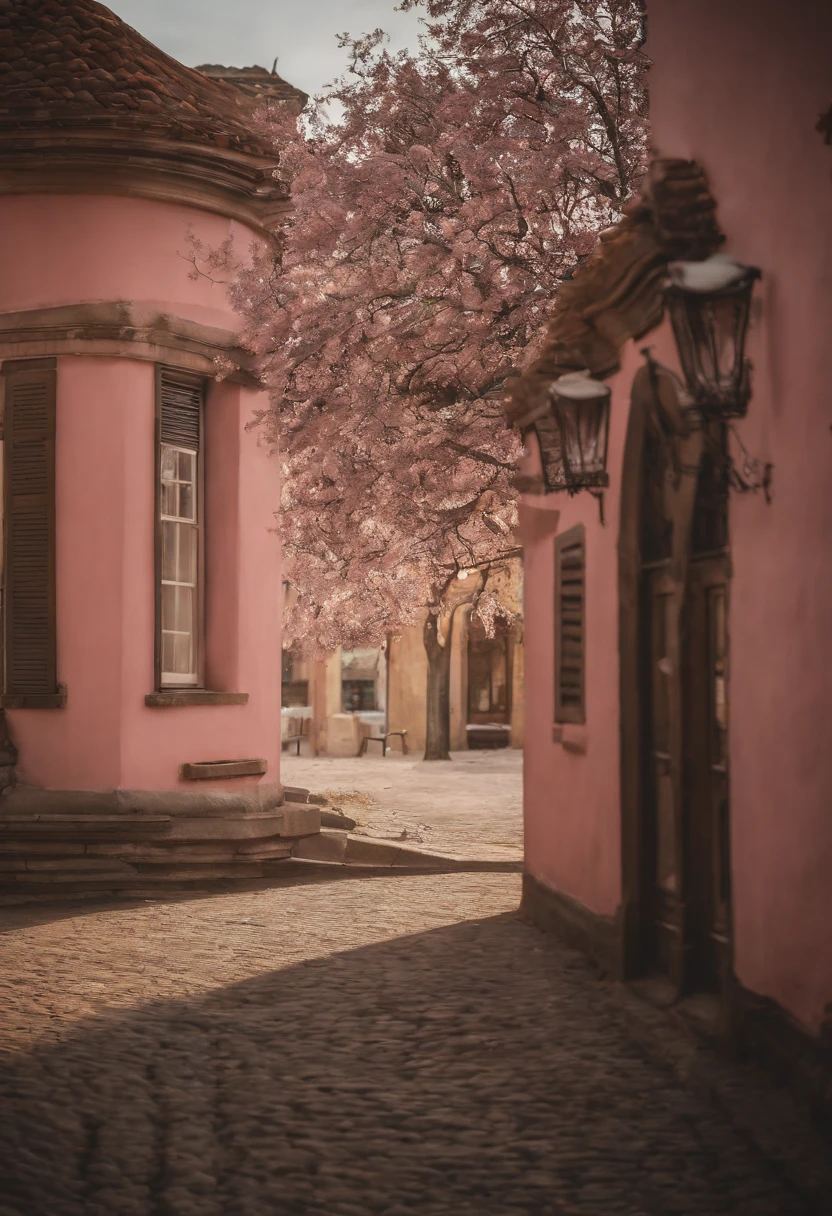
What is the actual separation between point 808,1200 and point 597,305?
15.1ft

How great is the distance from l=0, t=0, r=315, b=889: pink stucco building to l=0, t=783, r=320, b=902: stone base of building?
0.02 m

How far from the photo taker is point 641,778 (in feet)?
25.1

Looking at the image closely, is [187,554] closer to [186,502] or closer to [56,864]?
[186,502]

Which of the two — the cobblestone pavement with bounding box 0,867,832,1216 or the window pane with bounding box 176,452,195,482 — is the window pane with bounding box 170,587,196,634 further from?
the cobblestone pavement with bounding box 0,867,832,1216

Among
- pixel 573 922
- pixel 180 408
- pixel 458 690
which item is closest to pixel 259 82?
pixel 180 408

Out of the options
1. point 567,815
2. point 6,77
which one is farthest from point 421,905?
point 6,77

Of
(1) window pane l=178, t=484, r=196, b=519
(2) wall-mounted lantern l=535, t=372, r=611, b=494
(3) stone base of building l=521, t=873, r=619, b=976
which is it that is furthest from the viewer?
(1) window pane l=178, t=484, r=196, b=519

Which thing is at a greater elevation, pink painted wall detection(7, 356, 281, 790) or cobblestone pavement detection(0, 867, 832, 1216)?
pink painted wall detection(7, 356, 281, 790)

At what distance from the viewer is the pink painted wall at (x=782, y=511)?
5.21m

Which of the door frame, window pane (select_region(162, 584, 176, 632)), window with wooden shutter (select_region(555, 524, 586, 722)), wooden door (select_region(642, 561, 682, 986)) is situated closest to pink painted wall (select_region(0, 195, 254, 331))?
window pane (select_region(162, 584, 176, 632))

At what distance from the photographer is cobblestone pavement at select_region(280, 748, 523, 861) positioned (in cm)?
1575

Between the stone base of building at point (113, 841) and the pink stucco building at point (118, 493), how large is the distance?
2 cm

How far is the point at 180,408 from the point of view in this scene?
1276cm

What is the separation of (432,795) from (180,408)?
1034cm
